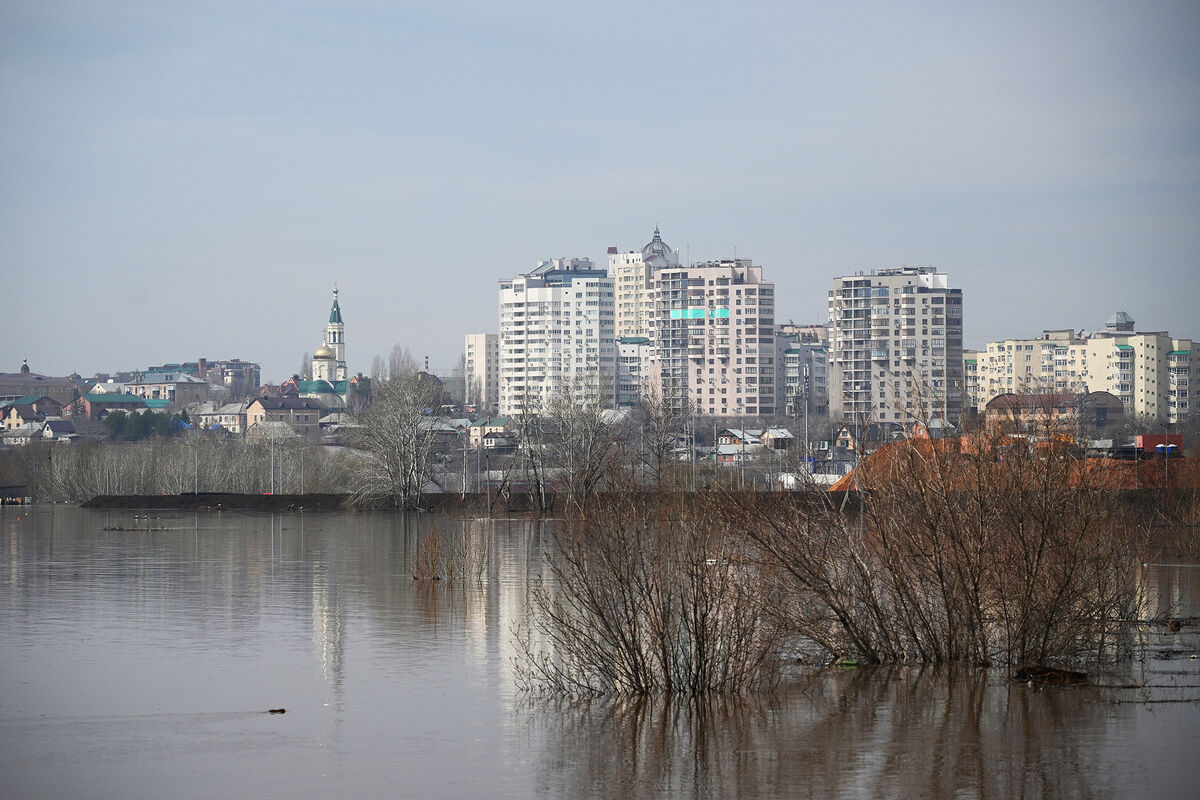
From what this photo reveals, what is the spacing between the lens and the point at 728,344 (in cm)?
15612

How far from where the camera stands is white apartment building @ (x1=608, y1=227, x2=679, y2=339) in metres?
182

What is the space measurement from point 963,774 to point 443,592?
1524 cm

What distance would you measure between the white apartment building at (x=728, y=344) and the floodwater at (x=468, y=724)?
13365 cm

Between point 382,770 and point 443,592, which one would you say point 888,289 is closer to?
point 443,592

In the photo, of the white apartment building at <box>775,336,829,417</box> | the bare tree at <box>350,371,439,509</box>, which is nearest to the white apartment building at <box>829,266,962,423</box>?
the white apartment building at <box>775,336,829,417</box>

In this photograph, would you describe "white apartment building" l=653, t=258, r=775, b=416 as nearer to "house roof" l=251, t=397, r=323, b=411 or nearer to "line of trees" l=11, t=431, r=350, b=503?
"house roof" l=251, t=397, r=323, b=411

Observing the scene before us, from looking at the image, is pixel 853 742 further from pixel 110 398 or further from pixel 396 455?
pixel 110 398

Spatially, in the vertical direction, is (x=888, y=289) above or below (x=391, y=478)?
above

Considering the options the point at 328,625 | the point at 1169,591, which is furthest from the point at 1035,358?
the point at 328,625

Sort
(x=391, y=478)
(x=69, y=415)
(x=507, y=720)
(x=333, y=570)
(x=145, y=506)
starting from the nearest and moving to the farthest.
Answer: (x=507, y=720), (x=333, y=570), (x=391, y=478), (x=145, y=506), (x=69, y=415)

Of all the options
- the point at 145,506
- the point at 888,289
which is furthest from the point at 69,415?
the point at 145,506

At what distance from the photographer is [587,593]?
13.0m

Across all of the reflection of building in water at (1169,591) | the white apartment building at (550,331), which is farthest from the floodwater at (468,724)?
the white apartment building at (550,331)

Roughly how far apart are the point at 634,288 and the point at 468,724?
172305mm
